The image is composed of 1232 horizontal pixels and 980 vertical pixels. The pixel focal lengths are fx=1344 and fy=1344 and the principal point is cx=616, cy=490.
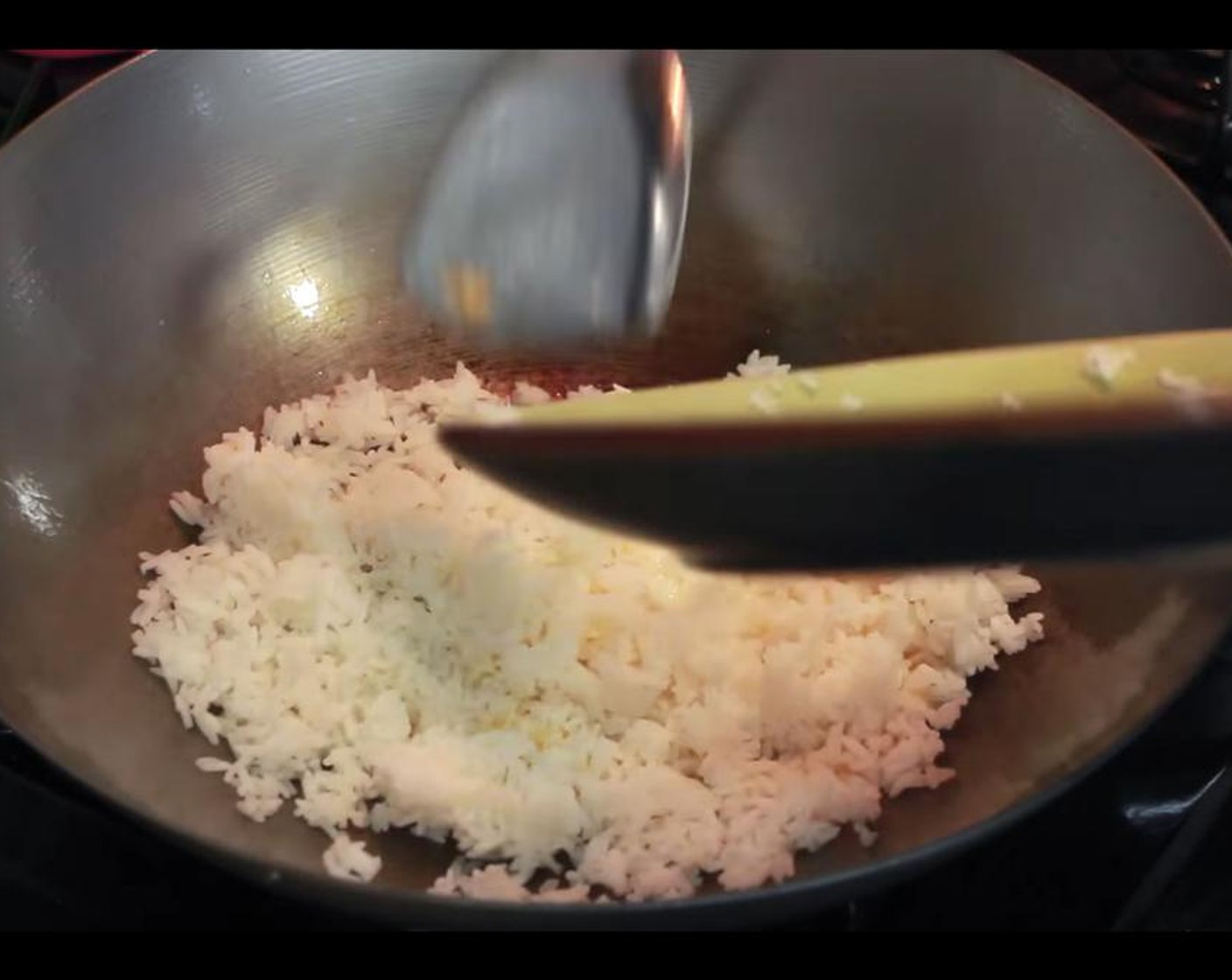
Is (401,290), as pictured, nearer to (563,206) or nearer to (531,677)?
(563,206)

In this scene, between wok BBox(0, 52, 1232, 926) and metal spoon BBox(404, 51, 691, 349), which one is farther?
metal spoon BBox(404, 51, 691, 349)

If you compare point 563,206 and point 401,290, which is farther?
point 401,290

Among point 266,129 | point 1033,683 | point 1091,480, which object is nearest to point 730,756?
point 1033,683

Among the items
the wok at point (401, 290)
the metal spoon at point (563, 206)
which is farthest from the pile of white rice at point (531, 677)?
the metal spoon at point (563, 206)

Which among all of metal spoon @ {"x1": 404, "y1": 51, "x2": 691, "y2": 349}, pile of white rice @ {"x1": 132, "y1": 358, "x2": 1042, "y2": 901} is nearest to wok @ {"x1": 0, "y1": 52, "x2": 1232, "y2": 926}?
pile of white rice @ {"x1": 132, "y1": 358, "x2": 1042, "y2": 901}

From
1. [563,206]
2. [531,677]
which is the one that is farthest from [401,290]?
[531,677]

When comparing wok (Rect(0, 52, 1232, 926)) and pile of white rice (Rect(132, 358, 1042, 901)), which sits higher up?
wok (Rect(0, 52, 1232, 926))

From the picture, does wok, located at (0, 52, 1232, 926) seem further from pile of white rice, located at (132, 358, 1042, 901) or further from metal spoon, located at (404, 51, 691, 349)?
metal spoon, located at (404, 51, 691, 349)
